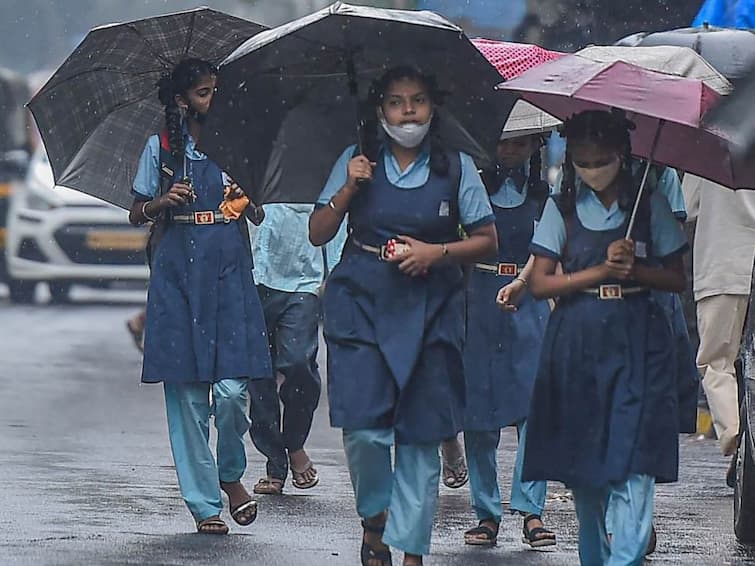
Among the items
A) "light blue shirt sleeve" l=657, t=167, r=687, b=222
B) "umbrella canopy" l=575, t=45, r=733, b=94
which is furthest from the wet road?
"umbrella canopy" l=575, t=45, r=733, b=94

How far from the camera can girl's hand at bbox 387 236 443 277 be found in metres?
7.00

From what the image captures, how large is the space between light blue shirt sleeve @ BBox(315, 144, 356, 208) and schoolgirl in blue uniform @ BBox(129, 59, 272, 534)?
3.69 ft

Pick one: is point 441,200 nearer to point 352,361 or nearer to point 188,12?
point 352,361

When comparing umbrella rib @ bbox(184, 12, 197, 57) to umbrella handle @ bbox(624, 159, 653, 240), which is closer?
umbrella handle @ bbox(624, 159, 653, 240)

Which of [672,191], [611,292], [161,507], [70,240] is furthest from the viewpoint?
[70,240]

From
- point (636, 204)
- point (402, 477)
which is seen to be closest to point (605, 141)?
point (636, 204)

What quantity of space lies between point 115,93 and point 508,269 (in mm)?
1765

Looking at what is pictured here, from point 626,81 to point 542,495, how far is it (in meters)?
2.31

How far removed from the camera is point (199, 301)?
8359 mm

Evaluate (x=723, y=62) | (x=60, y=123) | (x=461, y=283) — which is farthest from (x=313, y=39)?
(x=723, y=62)

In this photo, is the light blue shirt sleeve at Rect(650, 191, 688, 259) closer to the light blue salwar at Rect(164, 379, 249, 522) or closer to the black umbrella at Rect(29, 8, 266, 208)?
the black umbrella at Rect(29, 8, 266, 208)

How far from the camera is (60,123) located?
28.0ft

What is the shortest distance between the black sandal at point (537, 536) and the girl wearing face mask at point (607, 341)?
4.40 ft

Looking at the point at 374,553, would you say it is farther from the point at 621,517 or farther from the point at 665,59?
the point at 665,59
